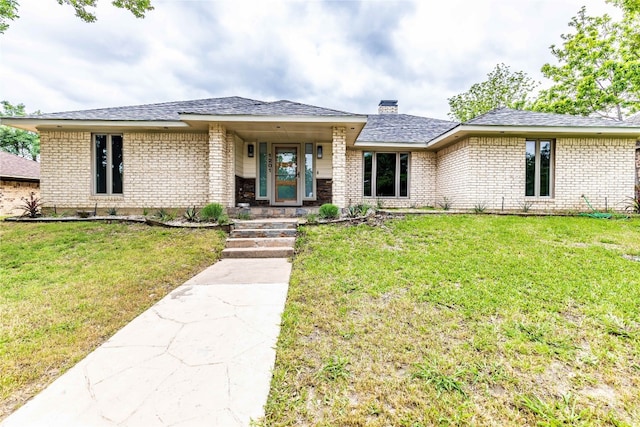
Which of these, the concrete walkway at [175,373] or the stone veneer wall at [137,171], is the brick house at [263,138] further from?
the concrete walkway at [175,373]

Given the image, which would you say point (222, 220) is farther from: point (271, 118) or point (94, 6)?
point (94, 6)

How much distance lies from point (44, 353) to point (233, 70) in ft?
52.2

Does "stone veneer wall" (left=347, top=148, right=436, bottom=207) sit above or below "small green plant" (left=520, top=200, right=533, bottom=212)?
above

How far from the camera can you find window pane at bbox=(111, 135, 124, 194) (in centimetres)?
874

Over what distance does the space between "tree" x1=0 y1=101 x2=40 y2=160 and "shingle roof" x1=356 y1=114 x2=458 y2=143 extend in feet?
101

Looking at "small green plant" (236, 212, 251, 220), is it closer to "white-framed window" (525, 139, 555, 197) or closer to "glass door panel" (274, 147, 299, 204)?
"glass door panel" (274, 147, 299, 204)

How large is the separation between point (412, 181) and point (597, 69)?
17236mm

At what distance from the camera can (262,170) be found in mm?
10102

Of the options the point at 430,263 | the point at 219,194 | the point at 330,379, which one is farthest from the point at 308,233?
the point at 330,379

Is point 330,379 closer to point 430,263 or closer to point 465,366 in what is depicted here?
point 465,366

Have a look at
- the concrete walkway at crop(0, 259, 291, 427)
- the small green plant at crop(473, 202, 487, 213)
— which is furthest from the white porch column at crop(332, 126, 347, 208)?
the concrete walkway at crop(0, 259, 291, 427)

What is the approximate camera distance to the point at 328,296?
3428mm

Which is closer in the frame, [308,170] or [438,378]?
[438,378]

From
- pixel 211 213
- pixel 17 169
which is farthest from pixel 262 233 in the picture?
pixel 17 169
